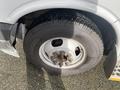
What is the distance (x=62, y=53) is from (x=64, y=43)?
16cm

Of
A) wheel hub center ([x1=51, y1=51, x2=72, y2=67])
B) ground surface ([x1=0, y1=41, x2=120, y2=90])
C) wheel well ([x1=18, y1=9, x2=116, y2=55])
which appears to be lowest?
ground surface ([x1=0, y1=41, x2=120, y2=90])

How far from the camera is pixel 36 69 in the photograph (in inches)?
140

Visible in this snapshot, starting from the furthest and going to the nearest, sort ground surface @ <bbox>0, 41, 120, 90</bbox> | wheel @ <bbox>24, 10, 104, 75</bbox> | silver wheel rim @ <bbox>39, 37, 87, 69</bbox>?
ground surface @ <bbox>0, 41, 120, 90</bbox>, silver wheel rim @ <bbox>39, 37, 87, 69</bbox>, wheel @ <bbox>24, 10, 104, 75</bbox>

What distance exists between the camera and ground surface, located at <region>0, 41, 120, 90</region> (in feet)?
11.1

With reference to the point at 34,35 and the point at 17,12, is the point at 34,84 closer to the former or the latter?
the point at 34,35

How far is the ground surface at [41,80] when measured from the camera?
3391mm

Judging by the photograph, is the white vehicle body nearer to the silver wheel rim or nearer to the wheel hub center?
the silver wheel rim

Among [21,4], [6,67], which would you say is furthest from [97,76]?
[21,4]

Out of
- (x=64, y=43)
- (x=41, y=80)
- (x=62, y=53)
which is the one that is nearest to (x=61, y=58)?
(x=62, y=53)

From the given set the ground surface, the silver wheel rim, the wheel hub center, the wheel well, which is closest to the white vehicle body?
the wheel well

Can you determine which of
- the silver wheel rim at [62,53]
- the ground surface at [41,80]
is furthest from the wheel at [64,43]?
the ground surface at [41,80]

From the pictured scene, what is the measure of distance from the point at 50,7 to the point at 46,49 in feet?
2.28

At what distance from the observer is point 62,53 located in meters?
3.25

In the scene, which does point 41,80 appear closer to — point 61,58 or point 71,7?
point 61,58
